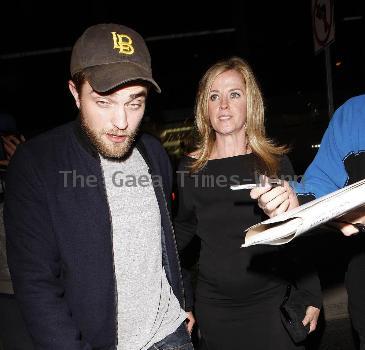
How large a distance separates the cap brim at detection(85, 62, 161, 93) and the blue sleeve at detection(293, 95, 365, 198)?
3.40 ft

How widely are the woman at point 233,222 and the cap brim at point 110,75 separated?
104cm

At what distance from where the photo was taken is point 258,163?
2562 millimetres

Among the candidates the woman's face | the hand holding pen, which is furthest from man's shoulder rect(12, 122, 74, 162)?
the woman's face

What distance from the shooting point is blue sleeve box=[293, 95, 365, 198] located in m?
1.84

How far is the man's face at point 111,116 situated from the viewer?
5.73 ft

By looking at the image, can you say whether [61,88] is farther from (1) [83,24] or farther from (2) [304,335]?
(2) [304,335]

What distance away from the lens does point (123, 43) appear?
1.76 metres

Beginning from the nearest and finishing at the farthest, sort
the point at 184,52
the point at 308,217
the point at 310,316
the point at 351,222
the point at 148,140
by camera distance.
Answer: the point at 308,217
the point at 351,222
the point at 148,140
the point at 310,316
the point at 184,52

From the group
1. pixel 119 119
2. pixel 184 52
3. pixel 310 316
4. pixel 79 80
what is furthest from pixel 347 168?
pixel 184 52

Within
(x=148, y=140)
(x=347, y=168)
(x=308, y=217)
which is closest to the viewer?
(x=308, y=217)

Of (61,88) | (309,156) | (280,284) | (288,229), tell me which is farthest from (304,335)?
(61,88)

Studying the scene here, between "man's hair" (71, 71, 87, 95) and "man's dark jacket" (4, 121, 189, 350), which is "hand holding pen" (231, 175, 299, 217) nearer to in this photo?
"man's dark jacket" (4, 121, 189, 350)

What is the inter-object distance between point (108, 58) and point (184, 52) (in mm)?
14289

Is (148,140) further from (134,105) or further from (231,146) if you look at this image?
(231,146)
